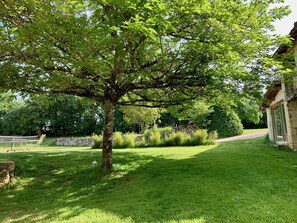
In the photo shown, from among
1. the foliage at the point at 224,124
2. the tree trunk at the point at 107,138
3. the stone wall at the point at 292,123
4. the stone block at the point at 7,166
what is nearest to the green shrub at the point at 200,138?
the stone wall at the point at 292,123

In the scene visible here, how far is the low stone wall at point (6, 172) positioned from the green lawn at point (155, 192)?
273 millimetres

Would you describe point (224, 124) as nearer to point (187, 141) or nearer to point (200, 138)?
point (200, 138)

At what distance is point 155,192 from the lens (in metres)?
6.15

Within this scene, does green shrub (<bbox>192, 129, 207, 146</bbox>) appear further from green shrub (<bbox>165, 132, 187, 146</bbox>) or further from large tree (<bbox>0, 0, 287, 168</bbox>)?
large tree (<bbox>0, 0, 287, 168</bbox>)

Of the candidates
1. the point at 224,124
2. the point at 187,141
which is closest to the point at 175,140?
the point at 187,141

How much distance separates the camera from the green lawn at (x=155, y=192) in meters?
4.71

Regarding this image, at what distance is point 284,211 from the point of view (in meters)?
4.50

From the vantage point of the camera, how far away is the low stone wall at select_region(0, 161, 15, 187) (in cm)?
735

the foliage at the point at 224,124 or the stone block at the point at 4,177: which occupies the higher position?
the foliage at the point at 224,124

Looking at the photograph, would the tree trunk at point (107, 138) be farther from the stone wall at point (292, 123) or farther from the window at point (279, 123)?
the window at point (279, 123)

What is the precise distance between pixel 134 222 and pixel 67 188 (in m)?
3.35

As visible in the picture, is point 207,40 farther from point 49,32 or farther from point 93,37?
point 49,32

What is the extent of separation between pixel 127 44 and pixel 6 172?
537 centimetres

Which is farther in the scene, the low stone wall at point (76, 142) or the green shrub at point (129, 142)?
the low stone wall at point (76, 142)
